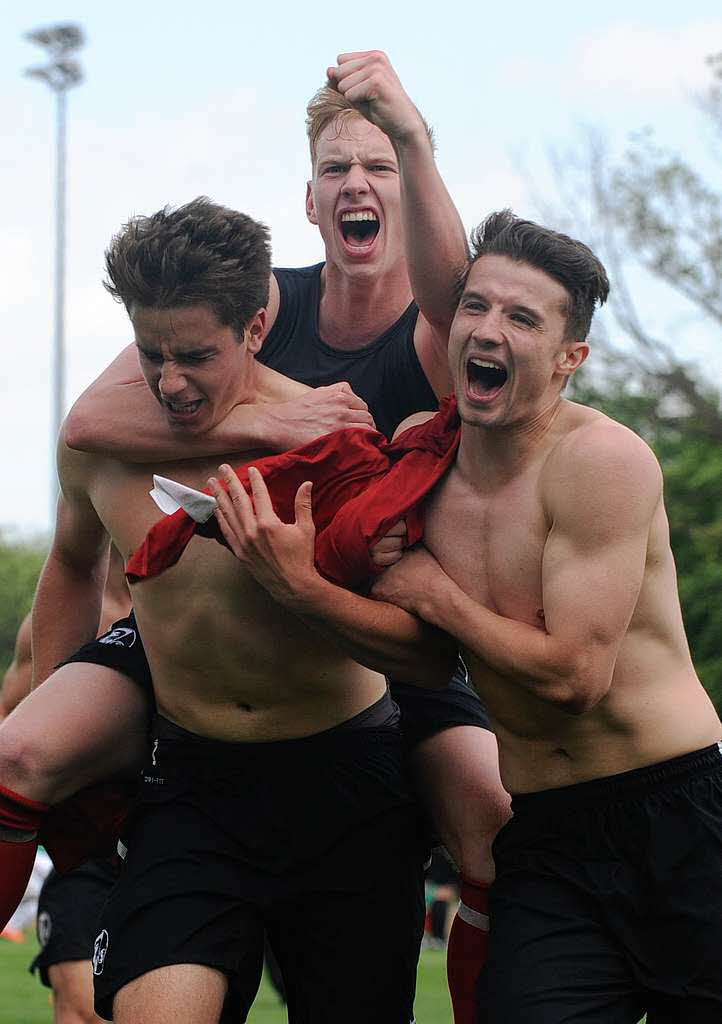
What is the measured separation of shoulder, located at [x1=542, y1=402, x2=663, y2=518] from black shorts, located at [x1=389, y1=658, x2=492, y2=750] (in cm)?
98

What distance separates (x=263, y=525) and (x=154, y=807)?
1.05 m

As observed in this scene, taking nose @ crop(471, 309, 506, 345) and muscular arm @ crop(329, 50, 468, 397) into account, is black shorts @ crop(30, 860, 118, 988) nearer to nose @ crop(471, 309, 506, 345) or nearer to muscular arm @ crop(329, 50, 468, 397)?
muscular arm @ crop(329, 50, 468, 397)

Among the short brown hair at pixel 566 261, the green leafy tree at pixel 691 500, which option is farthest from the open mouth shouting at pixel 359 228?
the green leafy tree at pixel 691 500

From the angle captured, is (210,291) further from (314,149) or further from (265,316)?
(314,149)

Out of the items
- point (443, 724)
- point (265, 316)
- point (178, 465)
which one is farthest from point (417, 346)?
point (443, 724)

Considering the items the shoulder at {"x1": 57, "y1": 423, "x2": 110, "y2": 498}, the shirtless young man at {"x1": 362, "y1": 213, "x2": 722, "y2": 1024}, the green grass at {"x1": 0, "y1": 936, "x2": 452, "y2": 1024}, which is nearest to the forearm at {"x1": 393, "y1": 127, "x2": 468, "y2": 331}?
the shirtless young man at {"x1": 362, "y1": 213, "x2": 722, "y2": 1024}

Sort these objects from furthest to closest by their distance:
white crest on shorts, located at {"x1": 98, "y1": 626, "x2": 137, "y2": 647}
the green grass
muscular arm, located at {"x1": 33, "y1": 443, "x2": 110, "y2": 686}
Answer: the green grass, muscular arm, located at {"x1": 33, "y1": 443, "x2": 110, "y2": 686}, white crest on shorts, located at {"x1": 98, "y1": 626, "x2": 137, "y2": 647}

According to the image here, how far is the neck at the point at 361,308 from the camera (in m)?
4.66

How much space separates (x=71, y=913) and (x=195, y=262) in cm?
352

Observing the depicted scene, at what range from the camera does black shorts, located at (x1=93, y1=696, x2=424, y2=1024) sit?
4.23 m

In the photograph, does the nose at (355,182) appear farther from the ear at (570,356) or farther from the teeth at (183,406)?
the ear at (570,356)

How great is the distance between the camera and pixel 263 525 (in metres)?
3.76

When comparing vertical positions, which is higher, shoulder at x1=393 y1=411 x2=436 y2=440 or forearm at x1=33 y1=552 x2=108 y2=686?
A: shoulder at x1=393 y1=411 x2=436 y2=440

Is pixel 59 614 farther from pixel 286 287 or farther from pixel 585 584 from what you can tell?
pixel 585 584
